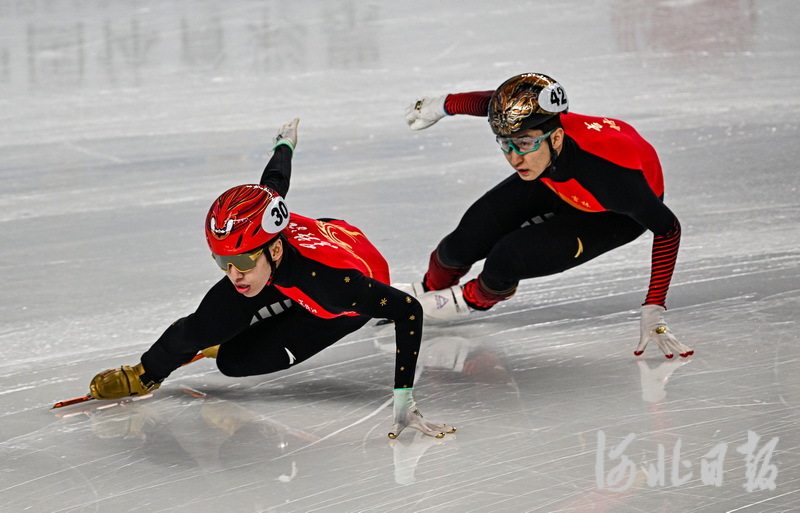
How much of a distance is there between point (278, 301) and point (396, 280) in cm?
93

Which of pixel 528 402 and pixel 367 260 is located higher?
pixel 367 260

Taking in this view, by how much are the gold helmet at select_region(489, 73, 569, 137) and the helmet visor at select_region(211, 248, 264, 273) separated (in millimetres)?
911

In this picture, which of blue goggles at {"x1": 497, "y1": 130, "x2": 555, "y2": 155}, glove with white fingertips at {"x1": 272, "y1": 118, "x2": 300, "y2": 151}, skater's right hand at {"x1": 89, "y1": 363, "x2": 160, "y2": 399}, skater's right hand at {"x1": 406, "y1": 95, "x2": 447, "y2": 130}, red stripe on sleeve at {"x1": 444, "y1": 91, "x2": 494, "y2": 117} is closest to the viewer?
skater's right hand at {"x1": 89, "y1": 363, "x2": 160, "y2": 399}

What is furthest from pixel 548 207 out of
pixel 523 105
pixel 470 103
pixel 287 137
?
pixel 287 137

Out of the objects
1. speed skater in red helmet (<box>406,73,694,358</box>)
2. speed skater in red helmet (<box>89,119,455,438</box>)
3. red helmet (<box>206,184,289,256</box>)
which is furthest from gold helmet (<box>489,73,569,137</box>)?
red helmet (<box>206,184,289,256</box>)

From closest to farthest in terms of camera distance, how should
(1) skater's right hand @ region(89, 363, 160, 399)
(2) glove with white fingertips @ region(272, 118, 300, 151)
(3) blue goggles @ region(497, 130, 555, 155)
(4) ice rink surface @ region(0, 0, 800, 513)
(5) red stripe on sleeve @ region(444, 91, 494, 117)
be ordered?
(4) ice rink surface @ region(0, 0, 800, 513)
(1) skater's right hand @ region(89, 363, 160, 399)
(3) blue goggles @ region(497, 130, 555, 155)
(2) glove with white fingertips @ region(272, 118, 300, 151)
(5) red stripe on sleeve @ region(444, 91, 494, 117)

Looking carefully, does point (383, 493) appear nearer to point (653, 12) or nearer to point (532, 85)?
point (532, 85)

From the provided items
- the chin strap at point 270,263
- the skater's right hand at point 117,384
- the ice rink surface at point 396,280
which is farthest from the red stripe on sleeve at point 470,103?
the skater's right hand at point 117,384

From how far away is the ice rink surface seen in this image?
3008 millimetres

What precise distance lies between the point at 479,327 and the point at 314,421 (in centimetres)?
98

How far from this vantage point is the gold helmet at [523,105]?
11.8 feet

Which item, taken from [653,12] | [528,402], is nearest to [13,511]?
[528,402]

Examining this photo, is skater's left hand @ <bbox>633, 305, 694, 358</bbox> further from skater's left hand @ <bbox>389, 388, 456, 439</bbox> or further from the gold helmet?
skater's left hand @ <bbox>389, 388, 456, 439</bbox>

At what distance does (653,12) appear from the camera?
32.9 feet
